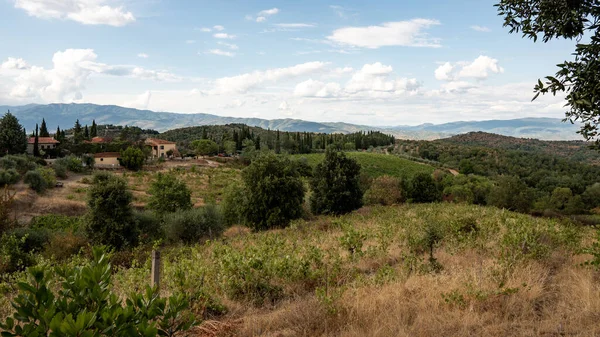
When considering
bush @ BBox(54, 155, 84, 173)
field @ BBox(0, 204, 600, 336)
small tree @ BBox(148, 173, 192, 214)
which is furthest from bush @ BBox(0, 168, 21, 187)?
field @ BBox(0, 204, 600, 336)

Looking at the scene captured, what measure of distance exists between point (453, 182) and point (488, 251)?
60.7m

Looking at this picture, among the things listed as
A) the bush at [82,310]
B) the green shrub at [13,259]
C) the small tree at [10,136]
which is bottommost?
the green shrub at [13,259]

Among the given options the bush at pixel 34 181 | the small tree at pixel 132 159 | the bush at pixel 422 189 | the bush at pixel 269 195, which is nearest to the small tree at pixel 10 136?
the small tree at pixel 132 159

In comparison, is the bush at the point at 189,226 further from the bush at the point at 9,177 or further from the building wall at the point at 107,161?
the building wall at the point at 107,161

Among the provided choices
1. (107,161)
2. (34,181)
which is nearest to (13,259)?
(34,181)

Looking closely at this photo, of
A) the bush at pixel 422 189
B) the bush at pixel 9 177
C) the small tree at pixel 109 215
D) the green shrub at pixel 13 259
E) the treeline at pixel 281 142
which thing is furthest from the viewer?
the treeline at pixel 281 142

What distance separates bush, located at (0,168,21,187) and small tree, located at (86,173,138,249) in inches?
1010

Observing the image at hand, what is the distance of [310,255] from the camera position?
7.80 meters

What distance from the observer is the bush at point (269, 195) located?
86.4 ft

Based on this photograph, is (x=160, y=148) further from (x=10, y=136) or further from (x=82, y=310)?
(x=82, y=310)

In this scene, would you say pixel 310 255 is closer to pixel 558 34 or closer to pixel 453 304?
pixel 453 304

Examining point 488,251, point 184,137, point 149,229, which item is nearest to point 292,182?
point 149,229

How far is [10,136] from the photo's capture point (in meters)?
60.6

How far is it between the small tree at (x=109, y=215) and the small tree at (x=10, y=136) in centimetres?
5030
